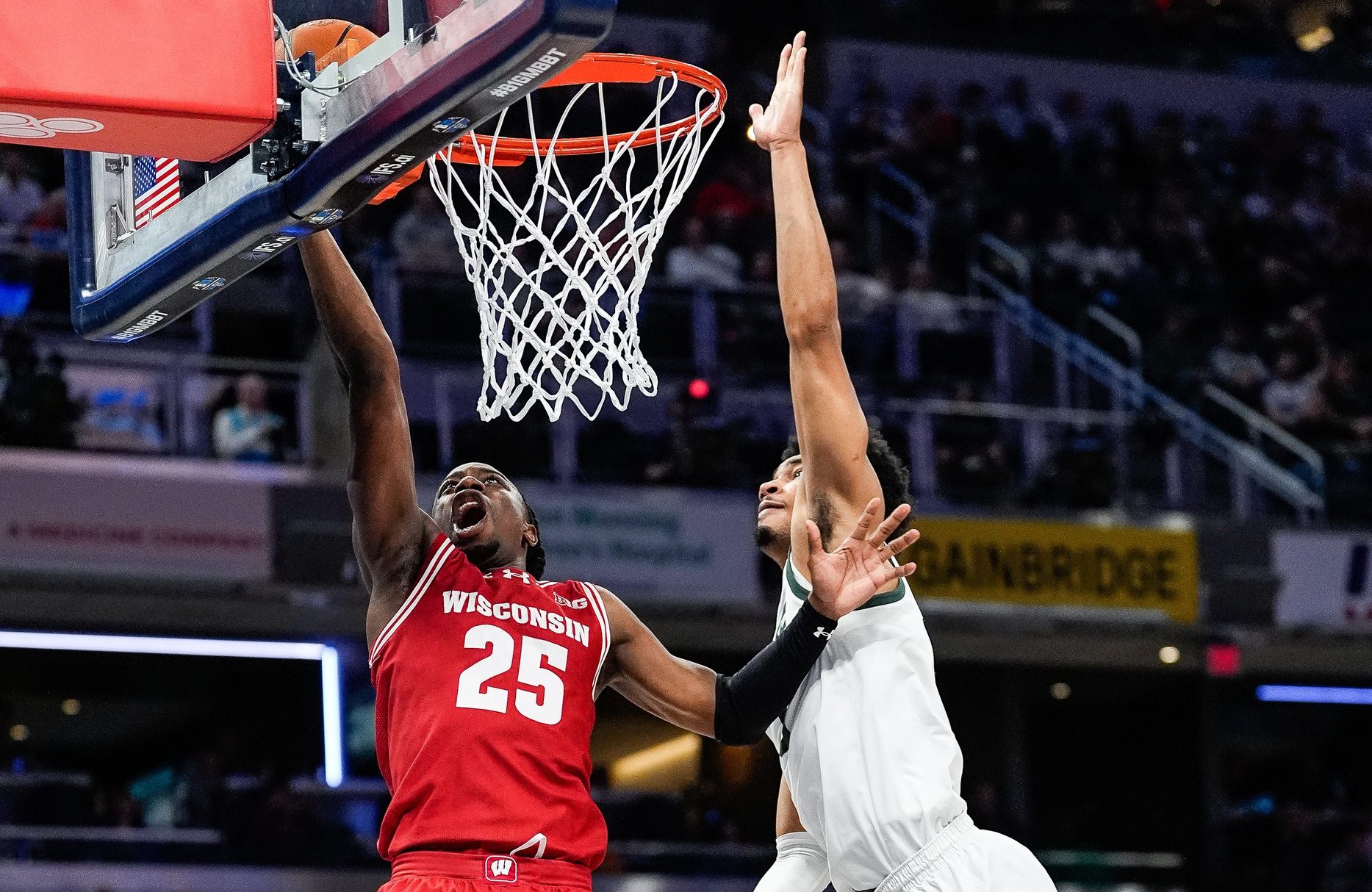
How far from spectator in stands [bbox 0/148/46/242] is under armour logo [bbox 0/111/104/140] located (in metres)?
8.32

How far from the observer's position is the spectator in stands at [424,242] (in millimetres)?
11602

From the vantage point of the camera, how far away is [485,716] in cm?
414

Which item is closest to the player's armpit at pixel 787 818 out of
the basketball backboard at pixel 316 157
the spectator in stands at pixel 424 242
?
the basketball backboard at pixel 316 157

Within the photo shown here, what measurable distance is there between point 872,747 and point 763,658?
0.34m

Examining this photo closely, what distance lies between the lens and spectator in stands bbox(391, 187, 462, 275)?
11602 millimetres

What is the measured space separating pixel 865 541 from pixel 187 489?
7565mm

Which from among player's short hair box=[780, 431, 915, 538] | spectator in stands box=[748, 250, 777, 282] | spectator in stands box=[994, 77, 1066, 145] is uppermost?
spectator in stands box=[994, 77, 1066, 145]

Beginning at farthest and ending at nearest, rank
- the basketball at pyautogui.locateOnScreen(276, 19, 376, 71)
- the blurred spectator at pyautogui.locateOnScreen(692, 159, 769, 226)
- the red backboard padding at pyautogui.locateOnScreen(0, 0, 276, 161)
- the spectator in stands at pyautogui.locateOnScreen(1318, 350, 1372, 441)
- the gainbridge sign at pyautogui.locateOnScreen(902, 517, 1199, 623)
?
the spectator in stands at pyautogui.locateOnScreen(1318, 350, 1372, 441) → the blurred spectator at pyautogui.locateOnScreen(692, 159, 769, 226) → the gainbridge sign at pyautogui.locateOnScreen(902, 517, 1199, 623) → the basketball at pyautogui.locateOnScreen(276, 19, 376, 71) → the red backboard padding at pyautogui.locateOnScreen(0, 0, 276, 161)

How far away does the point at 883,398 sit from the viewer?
1234 centimetres

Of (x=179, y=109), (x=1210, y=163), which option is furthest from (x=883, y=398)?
(x=179, y=109)

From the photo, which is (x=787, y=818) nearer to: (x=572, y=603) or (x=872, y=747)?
(x=872, y=747)

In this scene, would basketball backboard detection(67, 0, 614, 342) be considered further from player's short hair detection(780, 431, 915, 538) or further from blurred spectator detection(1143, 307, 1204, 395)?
blurred spectator detection(1143, 307, 1204, 395)

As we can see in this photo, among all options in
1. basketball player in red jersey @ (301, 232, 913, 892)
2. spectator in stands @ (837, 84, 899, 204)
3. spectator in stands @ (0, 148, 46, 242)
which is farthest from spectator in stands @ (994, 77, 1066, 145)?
basketball player in red jersey @ (301, 232, 913, 892)

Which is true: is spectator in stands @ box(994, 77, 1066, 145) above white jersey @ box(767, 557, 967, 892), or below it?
above
